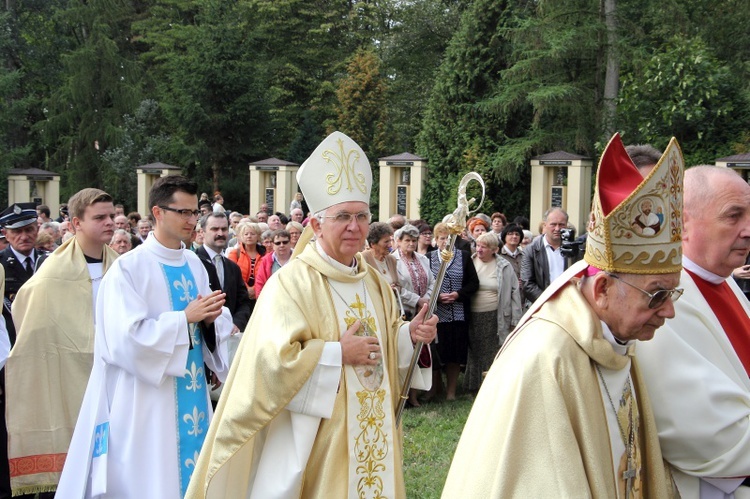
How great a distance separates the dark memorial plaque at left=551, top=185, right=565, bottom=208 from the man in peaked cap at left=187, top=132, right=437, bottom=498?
1679 centimetres

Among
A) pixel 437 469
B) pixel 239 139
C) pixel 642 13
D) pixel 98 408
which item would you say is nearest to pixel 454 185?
pixel 642 13

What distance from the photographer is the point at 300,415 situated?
171 inches

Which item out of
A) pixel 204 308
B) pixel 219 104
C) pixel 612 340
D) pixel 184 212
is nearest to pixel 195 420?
pixel 204 308

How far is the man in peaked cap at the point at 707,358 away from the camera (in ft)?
9.82

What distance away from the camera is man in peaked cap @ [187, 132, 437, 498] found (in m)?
4.24

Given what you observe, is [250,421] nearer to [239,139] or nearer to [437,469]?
[437,469]

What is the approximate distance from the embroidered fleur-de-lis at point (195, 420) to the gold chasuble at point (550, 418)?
9.56 ft

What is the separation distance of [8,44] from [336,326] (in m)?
37.5

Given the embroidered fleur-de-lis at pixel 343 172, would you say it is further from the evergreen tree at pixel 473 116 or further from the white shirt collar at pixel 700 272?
the evergreen tree at pixel 473 116

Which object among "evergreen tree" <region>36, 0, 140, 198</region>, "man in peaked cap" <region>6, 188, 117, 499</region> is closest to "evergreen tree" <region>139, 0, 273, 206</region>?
"evergreen tree" <region>36, 0, 140, 198</region>

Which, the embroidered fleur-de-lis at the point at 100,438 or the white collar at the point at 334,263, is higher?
the white collar at the point at 334,263

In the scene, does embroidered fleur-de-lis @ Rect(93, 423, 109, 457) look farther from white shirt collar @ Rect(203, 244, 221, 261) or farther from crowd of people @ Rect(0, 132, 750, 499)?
white shirt collar @ Rect(203, 244, 221, 261)

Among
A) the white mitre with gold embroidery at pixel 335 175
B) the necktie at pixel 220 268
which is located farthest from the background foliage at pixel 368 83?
the white mitre with gold embroidery at pixel 335 175

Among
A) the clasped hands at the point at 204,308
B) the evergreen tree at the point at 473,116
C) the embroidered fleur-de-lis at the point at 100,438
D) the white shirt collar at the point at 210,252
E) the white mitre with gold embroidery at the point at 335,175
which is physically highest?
the evergreen tree at the point at 473,116
